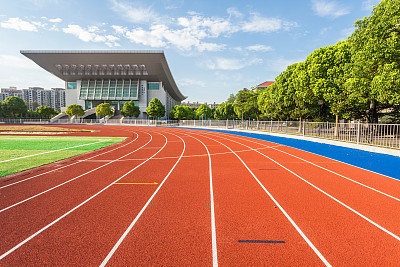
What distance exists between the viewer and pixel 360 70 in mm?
12422

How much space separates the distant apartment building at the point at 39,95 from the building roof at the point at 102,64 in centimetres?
12209

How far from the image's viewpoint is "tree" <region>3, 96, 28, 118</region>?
60.1m

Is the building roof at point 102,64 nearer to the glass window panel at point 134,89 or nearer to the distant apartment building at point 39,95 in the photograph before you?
the glass window panel at point 134,89

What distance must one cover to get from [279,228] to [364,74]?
1377cm

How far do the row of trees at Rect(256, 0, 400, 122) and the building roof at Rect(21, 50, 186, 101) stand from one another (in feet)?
171

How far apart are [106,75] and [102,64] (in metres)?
4.54

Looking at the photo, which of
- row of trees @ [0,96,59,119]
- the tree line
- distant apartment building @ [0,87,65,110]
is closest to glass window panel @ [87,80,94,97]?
row of trees @ [0,96,59,119]

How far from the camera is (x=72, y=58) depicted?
64500 mm

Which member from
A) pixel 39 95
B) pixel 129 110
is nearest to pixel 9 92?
pixel 39 95

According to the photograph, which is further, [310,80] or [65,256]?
[310,80]

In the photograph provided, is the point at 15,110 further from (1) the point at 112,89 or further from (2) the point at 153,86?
(2) the point at 153,86

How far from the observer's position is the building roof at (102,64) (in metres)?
61.7

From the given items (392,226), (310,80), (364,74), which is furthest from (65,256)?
(310,80)

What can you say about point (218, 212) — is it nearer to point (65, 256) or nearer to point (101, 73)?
point (65, 256)
